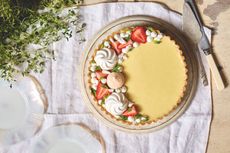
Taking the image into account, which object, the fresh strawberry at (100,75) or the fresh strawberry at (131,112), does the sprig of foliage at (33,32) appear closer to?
the fresh strawberry at (100,75)

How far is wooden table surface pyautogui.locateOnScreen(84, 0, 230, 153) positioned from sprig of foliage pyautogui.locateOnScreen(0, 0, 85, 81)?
99 mm

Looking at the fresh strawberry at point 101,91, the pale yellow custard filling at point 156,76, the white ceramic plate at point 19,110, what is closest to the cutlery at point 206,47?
the pale yellow custard filling at point 156,76

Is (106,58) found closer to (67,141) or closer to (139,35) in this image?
(139,35)

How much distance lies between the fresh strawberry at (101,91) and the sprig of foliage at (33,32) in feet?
0.73

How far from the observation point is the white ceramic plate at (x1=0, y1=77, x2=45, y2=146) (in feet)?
5.83

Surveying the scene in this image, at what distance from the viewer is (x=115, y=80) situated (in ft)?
5.39

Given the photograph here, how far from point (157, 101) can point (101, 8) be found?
0.40 meters

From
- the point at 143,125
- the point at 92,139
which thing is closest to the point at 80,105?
the point at 92,139

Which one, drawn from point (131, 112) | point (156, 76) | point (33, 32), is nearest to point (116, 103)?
point (131, 112)

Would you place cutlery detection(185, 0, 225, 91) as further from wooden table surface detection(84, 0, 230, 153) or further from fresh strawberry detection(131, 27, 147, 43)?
fresh strawberry detection(131, 27, 147, 43)

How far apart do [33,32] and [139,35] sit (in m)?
0.39

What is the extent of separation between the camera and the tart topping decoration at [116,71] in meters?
1.64

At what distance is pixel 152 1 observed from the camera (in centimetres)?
172

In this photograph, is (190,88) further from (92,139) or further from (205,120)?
(92,139)
